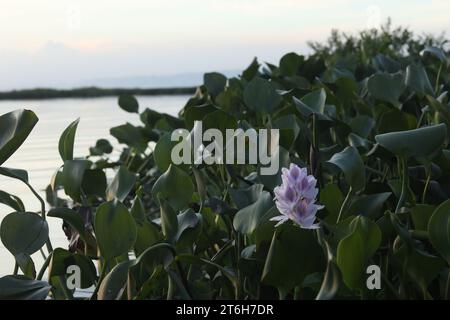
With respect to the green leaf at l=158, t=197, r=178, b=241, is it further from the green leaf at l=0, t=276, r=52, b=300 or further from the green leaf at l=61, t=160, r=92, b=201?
the green leaf at l=61, t=160, r=92, b=201

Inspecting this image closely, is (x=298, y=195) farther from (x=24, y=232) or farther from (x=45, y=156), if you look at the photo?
(x=45, y=156)

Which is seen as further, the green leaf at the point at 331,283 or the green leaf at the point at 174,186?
the green leaf at the point at 174,186

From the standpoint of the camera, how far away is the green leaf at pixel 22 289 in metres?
1.22

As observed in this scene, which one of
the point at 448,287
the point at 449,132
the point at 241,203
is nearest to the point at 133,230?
the point at 241,203

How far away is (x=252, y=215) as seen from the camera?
4.36 feet

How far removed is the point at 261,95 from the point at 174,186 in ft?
2.40

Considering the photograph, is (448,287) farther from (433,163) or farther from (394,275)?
(433,163)

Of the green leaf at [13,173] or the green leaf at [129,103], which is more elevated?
the green leaf at [13,173]

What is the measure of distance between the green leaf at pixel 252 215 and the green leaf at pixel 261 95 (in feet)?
2.72

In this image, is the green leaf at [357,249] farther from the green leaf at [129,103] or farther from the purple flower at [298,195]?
the green leaf at [129,103]

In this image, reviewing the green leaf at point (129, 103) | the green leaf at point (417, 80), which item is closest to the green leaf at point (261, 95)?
the green leaf at point (417, 80)

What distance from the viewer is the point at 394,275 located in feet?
4.83

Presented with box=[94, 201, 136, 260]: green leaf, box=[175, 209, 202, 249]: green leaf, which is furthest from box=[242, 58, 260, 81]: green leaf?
box=[94, 201, 136, 260]: green leaf
